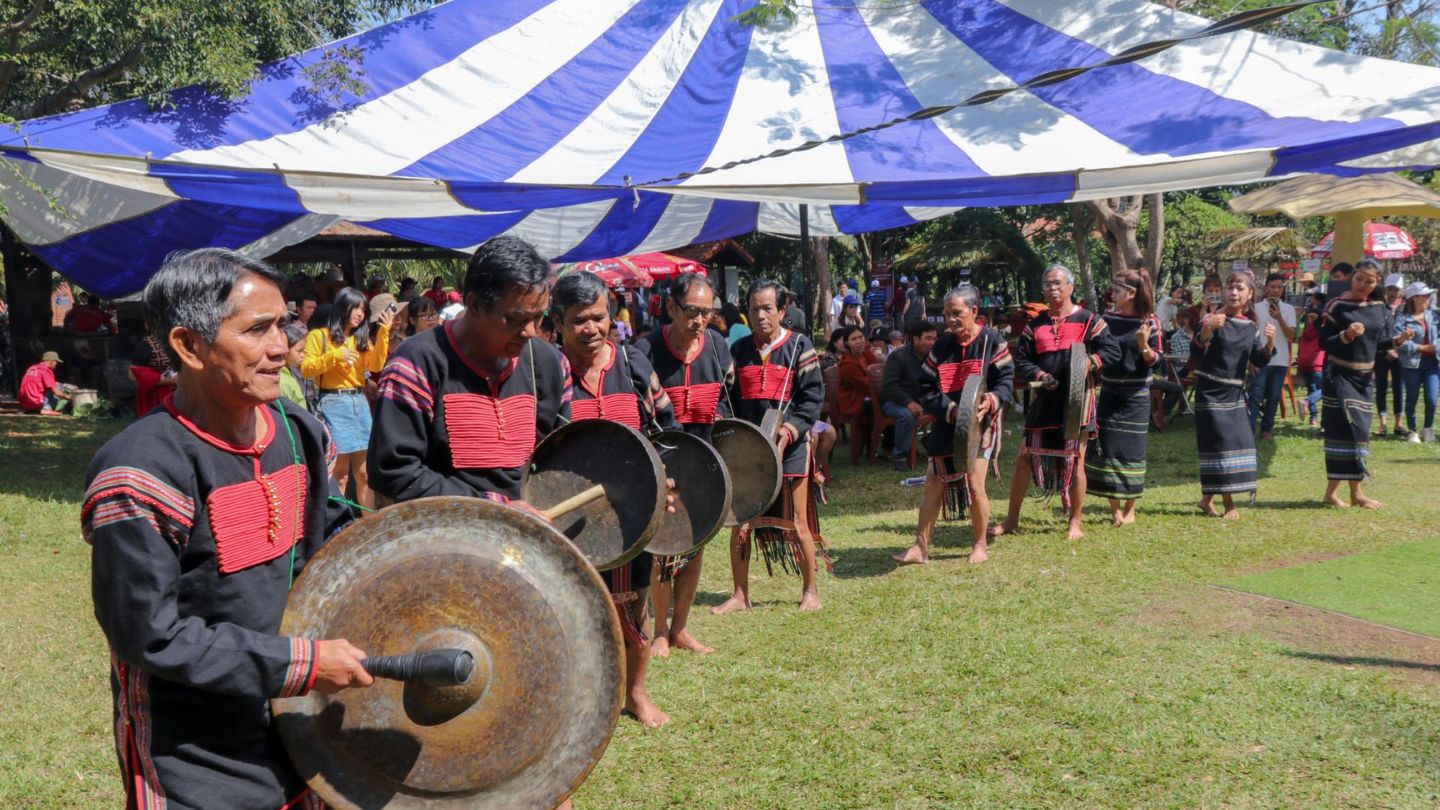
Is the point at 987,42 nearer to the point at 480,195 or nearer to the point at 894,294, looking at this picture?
the point at 480,195

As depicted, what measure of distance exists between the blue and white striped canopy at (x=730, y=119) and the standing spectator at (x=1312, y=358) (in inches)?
211

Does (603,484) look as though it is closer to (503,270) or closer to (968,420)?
(503,270)

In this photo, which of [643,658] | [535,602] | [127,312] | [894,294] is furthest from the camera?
[894,294]

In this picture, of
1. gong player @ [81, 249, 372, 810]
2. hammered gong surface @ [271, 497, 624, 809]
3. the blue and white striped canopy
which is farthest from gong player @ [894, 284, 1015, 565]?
gong player @ [81, 249, 372, 810]

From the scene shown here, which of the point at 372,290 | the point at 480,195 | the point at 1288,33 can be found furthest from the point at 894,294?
the point at 480,195

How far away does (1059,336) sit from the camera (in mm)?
7664

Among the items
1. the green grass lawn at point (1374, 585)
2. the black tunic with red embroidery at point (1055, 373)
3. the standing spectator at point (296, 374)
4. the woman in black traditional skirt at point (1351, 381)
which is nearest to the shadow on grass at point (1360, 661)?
the green grass lawn at point (1374, 585)

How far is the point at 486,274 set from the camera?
310cm

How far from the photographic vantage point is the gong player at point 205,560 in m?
2.00

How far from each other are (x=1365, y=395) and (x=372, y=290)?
11671 millimetres

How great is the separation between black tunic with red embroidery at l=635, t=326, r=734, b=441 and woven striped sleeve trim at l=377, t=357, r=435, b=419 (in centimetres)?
226

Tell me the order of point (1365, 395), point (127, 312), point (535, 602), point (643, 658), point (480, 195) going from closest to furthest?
point (535, 602), point (643, 658), point (480, 195), point (1365, 395), point (127, 312)

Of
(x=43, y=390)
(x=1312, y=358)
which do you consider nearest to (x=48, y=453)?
(x=43, y=390)

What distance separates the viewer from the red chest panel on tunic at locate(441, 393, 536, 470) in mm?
3273
